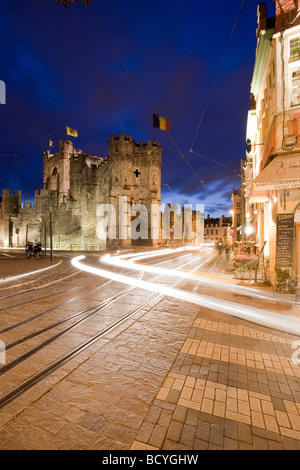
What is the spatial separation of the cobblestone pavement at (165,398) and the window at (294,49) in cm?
1005

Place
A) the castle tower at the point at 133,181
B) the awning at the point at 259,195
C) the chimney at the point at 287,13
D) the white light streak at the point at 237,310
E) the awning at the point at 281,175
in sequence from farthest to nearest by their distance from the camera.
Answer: the castle tower at the point at 133,181, the awning at the point at 259,195, the chimney at the point at 287,13, the awning at the point at 281,175, the white light streak at the point at 237,310

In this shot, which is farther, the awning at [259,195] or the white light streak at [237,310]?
the awning at [259,195]

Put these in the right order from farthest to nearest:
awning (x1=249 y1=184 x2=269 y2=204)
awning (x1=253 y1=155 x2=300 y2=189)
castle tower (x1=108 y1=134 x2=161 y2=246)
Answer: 1. castle tower (x1=108 y1=134 x2=161 y2=246)
2. awning (x1=249 y1=184 x2=269 y2=204)
3. awning (x1=253 y1=155 x2=300 y2=189)

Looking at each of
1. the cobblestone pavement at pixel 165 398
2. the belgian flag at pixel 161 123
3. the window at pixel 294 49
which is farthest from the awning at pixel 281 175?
the belgian flag at pixel 161 123

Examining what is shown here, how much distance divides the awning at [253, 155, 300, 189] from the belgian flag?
15.1 metres

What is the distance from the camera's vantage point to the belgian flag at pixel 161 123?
67.9ft

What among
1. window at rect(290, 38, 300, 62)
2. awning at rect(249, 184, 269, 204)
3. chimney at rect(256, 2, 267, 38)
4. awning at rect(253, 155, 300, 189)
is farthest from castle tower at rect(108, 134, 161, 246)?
window at rect(290, 38, 300, 62)

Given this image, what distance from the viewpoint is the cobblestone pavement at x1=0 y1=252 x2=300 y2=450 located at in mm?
2115

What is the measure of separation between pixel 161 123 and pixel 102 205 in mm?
23240

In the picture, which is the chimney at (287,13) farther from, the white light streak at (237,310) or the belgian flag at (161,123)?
the belgian flag at (161,123)

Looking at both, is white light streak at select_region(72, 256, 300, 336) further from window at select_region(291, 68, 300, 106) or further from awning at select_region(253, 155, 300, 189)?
window at select_region(291, 68, 300, 106)

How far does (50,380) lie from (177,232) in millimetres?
47132

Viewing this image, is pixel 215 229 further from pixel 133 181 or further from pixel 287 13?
pixel 287 13
